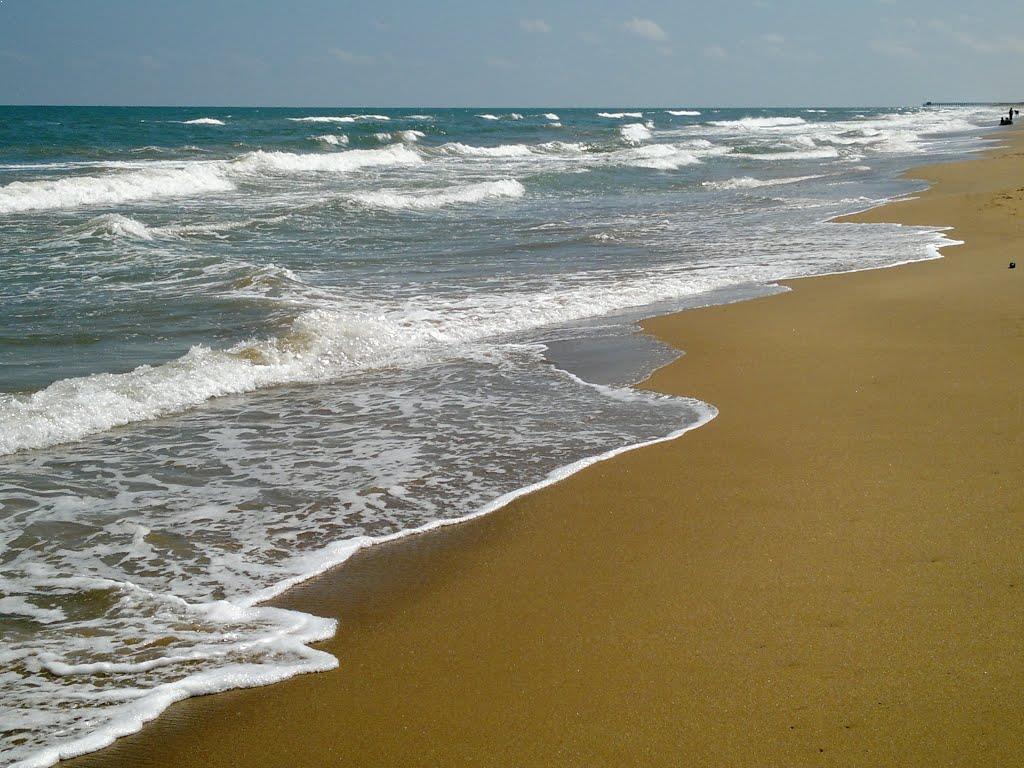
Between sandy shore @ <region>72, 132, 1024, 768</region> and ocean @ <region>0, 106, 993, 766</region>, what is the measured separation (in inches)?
10.6

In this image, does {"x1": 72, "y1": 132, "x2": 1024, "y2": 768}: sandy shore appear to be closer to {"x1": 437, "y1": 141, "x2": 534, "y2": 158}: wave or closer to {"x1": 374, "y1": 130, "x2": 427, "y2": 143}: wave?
{"x1": 437, "y1": 141, "x2": 534, "y2": 158}: wave

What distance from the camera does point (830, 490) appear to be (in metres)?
4.27

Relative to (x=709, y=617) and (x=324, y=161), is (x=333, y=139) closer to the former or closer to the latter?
(x=324, y=161)

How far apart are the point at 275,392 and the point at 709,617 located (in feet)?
14.1

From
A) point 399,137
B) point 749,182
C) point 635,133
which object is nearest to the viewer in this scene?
point 749,182

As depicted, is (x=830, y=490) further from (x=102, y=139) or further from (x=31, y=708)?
(x=102, y=139)

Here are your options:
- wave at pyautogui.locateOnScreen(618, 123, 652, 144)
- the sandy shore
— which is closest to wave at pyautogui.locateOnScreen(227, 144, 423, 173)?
wave at pyautogui.locateOnScreen(618, 123, 652, 144)

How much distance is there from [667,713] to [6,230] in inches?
645

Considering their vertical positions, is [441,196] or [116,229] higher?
[441,196]

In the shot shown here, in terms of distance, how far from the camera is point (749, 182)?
25.5 meters

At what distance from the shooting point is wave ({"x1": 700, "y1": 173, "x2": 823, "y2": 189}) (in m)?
24.6

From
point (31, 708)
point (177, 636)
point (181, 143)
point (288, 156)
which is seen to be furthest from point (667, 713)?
point (181, 143)

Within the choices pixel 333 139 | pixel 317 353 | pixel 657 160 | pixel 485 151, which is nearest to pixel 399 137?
pixel 333 139

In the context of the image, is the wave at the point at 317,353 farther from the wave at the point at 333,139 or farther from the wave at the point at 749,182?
the wave at the point at 333,139
